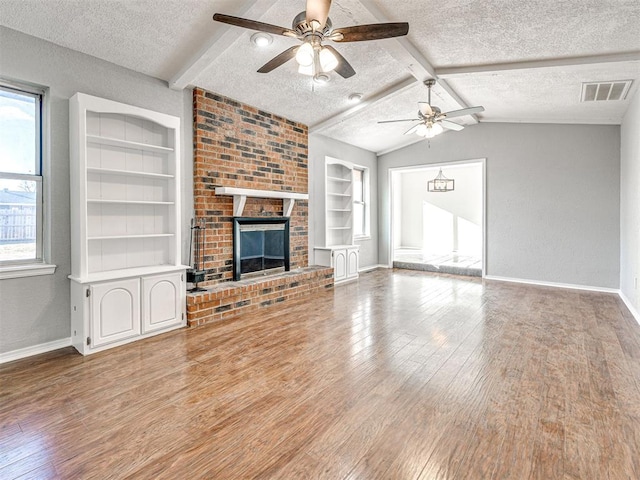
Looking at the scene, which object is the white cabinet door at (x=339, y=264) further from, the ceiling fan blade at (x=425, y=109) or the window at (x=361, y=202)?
the ceiling fan blade at (x=425, y=109)

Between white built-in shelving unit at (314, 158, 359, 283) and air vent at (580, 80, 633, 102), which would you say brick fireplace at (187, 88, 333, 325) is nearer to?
white built-in shelving unit at (314, 158, 359, 283)

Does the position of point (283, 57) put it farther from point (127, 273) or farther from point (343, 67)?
point (127, 273)

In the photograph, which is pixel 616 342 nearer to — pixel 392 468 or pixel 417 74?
pixel 392 468

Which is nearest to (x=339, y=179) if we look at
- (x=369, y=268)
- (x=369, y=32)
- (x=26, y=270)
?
(x=369, y=268)

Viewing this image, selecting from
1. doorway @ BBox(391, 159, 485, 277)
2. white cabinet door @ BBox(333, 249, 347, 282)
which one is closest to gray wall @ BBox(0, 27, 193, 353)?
white cabinet door @ BBox(333, 249, 347, 282)

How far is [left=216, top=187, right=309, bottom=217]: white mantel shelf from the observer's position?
14.9 ft

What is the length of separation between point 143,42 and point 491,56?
3796 mm

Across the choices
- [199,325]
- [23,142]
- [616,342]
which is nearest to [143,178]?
[23,142]

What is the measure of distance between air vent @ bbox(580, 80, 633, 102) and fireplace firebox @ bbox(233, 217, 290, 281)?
4562 millimetres

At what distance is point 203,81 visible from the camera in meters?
4.22

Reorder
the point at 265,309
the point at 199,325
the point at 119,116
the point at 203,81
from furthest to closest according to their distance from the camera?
the point at 265,309 → the point at 203,81 → the point at 199,325 → the point at 119,116

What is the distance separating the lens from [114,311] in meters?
3.27

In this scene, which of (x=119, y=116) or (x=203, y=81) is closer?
(x=119, y=116)

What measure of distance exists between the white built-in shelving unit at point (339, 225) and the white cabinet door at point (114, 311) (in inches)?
140
